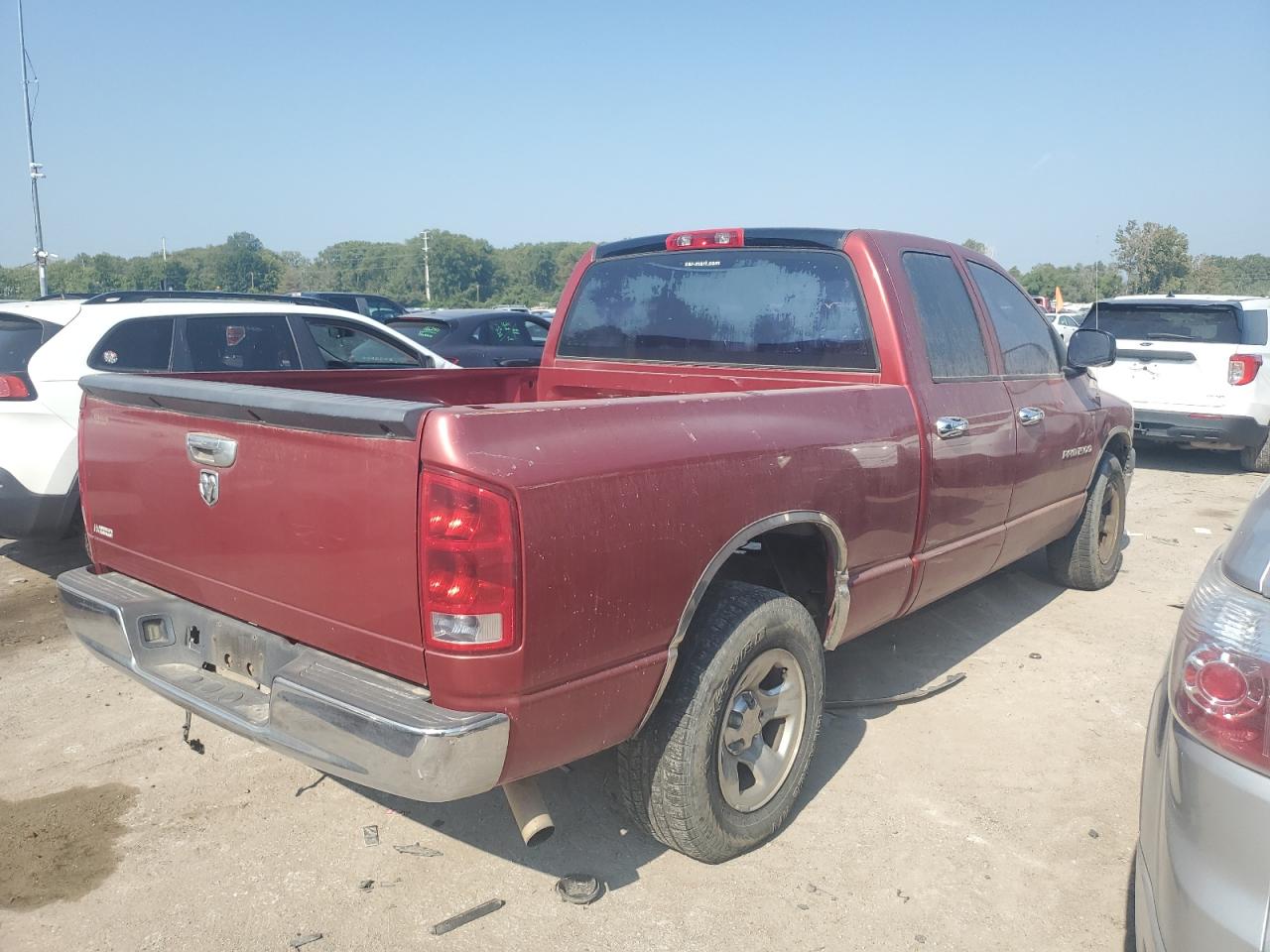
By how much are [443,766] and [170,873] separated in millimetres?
1326

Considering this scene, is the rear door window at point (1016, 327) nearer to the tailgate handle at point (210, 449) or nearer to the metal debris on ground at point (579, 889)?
the metal debris on ground at point (579, 889)

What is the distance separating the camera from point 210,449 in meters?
2.73

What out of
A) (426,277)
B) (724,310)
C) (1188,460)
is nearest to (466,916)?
(724,310)

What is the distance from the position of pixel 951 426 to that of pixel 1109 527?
2.70 m

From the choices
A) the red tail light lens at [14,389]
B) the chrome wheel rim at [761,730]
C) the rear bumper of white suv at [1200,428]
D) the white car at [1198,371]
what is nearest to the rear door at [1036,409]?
the chrome wheel rim at [761,730]

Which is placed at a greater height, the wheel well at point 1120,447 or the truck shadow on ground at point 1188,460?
the wheel well at point 1120,447

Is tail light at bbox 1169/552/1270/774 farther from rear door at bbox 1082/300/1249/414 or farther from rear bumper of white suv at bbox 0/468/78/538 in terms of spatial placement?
rear door at bbox 1082/300/1249/414

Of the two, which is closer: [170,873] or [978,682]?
[170,873]

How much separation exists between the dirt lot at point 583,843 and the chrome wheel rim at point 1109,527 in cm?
140

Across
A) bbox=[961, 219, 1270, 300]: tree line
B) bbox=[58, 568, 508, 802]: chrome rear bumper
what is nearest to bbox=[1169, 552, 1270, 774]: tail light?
bbox=[58, 568, 508, 802]: chrome rear bumper

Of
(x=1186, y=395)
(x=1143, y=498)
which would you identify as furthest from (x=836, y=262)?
(x=1186, y=395)

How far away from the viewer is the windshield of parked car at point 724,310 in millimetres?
3842

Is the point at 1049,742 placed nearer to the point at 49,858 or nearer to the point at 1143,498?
the point at 49,858

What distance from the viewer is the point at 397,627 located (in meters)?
2.34
